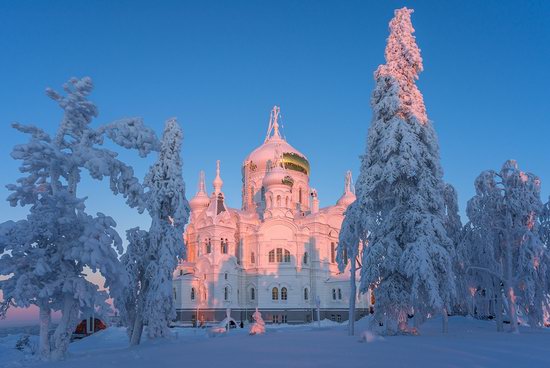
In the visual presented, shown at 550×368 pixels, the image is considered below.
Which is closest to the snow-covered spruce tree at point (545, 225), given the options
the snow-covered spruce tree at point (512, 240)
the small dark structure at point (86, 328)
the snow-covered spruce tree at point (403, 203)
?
the snow-covered spruce tree at point (512, 240)

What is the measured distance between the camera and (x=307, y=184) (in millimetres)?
64000

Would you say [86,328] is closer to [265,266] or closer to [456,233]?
[265,266]

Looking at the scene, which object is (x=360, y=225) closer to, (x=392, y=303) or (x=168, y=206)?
(x=392, y=303)

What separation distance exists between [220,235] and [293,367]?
41.2 metres

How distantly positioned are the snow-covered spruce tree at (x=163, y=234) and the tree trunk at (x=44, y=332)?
6796 millimetres

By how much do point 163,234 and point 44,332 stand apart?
859 centimetres

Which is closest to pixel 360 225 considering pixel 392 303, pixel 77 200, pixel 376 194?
pixel 376 194

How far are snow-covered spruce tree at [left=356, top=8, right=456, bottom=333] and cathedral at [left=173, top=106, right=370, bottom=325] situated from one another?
29.6 m

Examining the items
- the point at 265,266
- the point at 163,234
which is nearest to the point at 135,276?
the point at 163,234

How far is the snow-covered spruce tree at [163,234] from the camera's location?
23234mm

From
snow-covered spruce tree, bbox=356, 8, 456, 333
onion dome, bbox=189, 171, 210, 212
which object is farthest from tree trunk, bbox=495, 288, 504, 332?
onion dome, bbox=189, 171, 210, 212

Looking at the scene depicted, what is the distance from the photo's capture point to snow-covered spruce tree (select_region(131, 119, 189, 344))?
76.2 feet

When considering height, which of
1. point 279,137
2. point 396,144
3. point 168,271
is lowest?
point 168,271

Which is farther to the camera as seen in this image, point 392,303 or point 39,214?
point 392,303
